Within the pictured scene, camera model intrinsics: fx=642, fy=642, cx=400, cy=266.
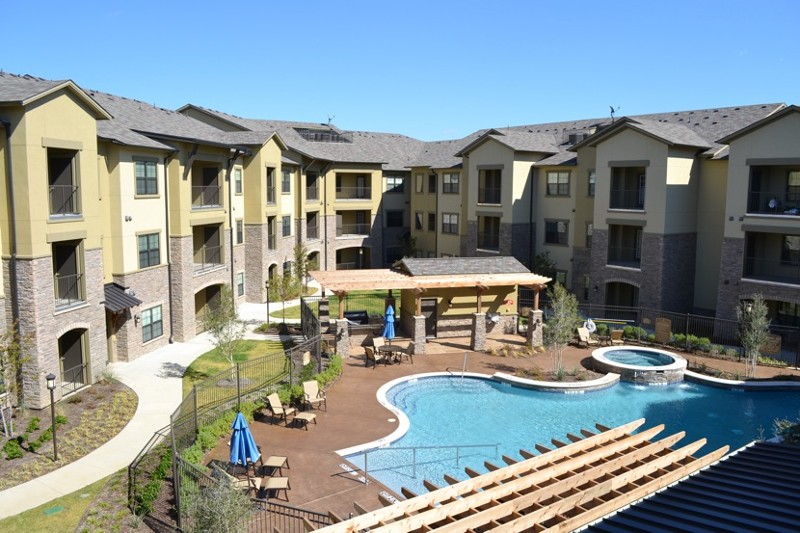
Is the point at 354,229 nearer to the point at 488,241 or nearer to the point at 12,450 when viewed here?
the point at 488,241

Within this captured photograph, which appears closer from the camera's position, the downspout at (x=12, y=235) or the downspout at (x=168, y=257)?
the downspout at (x=12, y=235)

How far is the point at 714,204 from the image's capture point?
113 feet

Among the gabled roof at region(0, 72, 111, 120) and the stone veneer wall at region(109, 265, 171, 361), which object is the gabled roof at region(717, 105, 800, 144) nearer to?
the stone veneer wall at region(109, 265, 171, 361)

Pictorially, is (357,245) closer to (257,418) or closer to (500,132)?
(500,132)

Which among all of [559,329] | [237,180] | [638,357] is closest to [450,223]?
[237,180]

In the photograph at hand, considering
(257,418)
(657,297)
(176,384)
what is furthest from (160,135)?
(657,297)

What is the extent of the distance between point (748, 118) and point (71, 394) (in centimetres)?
3690

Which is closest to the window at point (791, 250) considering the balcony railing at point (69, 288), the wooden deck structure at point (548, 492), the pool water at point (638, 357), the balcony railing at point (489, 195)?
the pool water at point (638, 357)

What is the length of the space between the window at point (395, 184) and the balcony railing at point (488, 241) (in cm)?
1145

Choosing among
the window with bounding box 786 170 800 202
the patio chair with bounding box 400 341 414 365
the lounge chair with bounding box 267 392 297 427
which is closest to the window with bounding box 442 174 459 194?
the patio chair with bounding box 400 341 414 365

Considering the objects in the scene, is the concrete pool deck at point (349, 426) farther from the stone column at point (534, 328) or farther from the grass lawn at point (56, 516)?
the grass lawn at point (56, 516)

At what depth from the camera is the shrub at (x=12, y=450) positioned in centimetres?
1773

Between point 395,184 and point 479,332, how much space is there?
2761 centimetres

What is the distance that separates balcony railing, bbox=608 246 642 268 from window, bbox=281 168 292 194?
21363 mm
